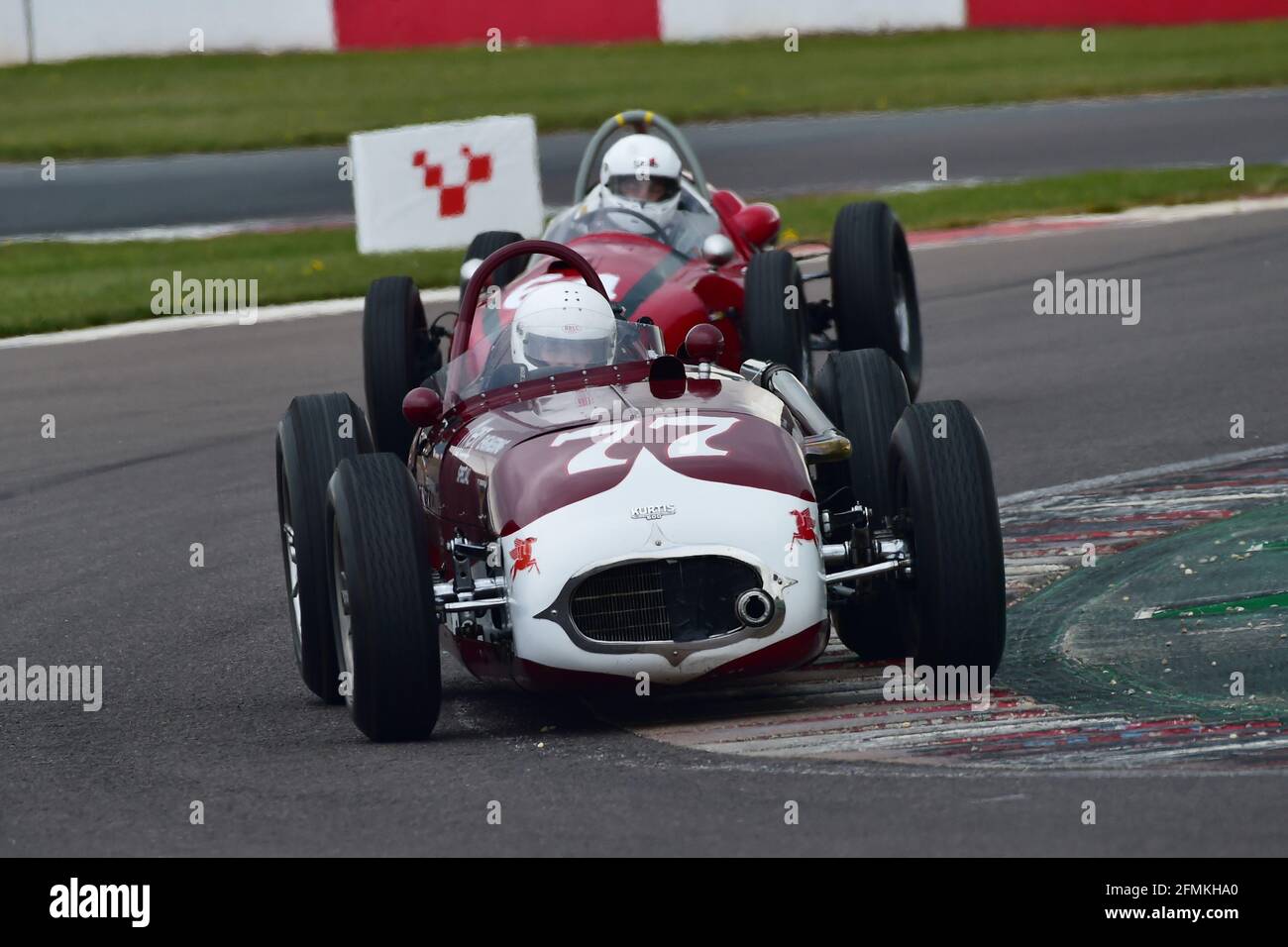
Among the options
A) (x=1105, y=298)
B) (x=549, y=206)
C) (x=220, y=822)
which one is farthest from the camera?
(x=549, y=206)

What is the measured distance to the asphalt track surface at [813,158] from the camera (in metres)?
22.5

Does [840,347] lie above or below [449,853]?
above

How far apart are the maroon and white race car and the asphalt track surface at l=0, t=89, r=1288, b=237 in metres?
14.3

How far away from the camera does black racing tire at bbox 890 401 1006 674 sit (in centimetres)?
668

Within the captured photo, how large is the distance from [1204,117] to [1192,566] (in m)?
18.3

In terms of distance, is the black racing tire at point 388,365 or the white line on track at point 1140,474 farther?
the black racing tire at point 388,365

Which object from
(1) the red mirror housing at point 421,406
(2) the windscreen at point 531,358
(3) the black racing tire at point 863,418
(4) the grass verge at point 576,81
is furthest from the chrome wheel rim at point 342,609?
(4) the grass verge at point 576,81

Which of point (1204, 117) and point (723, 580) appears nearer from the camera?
point (723, 580)

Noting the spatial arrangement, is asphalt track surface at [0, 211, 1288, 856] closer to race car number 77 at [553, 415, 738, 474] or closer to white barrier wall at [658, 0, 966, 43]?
race car number 77 at [553, 415, 738, 474]

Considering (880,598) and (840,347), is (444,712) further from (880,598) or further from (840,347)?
(840,347)

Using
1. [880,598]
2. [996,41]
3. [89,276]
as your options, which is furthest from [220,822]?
[996,41]

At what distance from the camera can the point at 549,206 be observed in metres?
21.2

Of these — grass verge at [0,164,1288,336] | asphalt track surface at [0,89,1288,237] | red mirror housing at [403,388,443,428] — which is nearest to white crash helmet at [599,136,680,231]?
red mirror housing at [403,388,443,428]

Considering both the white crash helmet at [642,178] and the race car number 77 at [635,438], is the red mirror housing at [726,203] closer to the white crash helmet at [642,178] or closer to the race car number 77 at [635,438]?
the white crash helmet at [642,178]
